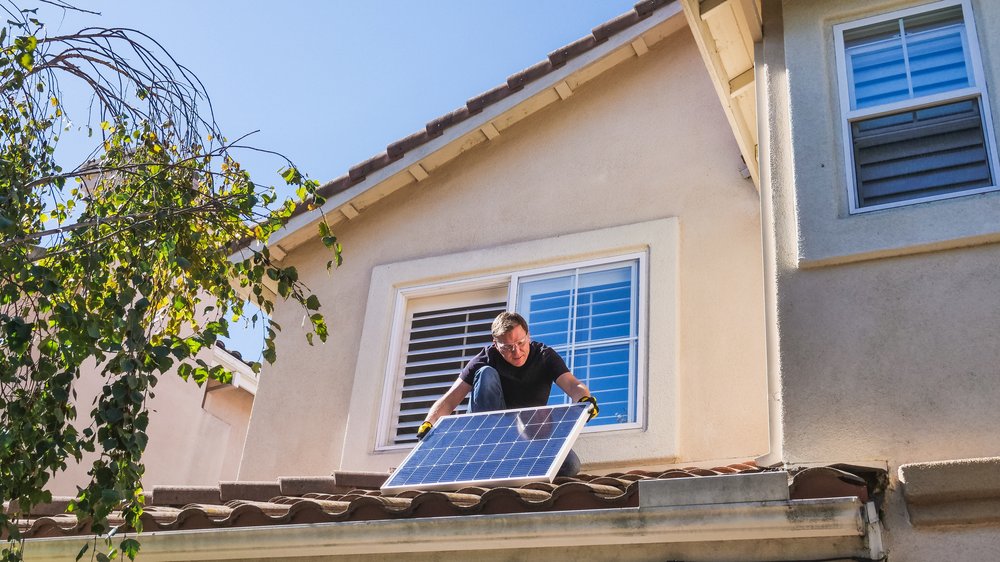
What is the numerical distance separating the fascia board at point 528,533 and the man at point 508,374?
66.2 inches

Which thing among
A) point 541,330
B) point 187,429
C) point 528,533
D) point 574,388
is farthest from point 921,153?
point 187,429

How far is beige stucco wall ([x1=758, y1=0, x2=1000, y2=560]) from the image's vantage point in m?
5.93

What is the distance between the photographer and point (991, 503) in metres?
5.47

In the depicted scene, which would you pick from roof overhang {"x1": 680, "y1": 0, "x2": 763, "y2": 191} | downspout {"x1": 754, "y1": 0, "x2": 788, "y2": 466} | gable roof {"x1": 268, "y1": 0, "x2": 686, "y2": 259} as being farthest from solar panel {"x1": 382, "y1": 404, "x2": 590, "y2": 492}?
gable roof {"x1": 268, "y1": 0, "x2": 686, "y2": 259}

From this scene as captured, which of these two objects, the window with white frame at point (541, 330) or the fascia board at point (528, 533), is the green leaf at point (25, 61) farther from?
the window with white frame at point (541, 330)

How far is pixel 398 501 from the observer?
639 cm

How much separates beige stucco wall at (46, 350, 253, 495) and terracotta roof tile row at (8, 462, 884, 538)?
298 inches

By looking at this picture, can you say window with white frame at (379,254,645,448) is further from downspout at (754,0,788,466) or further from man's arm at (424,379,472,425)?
downspout at (754,0,788,466)

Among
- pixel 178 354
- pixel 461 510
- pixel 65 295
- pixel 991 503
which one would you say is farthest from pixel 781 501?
pixel 65 295

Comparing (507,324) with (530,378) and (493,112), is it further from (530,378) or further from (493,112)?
(493,112)

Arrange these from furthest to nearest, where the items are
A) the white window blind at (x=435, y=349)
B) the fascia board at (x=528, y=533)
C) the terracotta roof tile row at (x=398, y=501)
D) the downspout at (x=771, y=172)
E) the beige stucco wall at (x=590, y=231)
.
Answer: the white window blind at (x=435, y=349) → the beige stucco wall at (x=590, y=231) → the downspout at (x=771, y=172) → the terracotta roof tile row at (x=398, y=501) → the fascia board at (x=528, y=533)

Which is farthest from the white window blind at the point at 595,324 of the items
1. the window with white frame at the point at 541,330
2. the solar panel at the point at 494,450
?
the solar panel at the point at 494,450

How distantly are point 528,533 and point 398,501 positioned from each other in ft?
2.69

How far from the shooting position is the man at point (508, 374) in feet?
26.3
